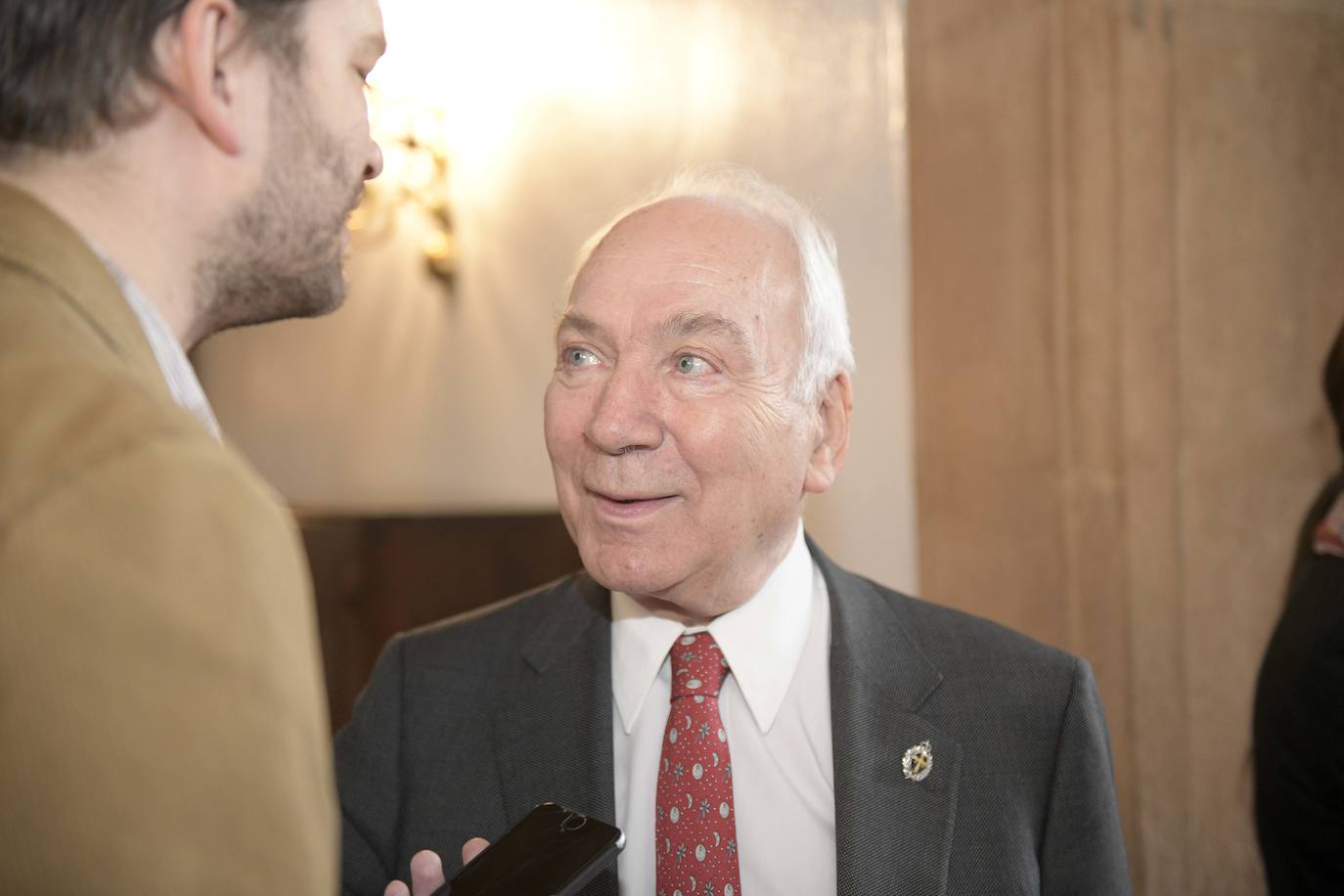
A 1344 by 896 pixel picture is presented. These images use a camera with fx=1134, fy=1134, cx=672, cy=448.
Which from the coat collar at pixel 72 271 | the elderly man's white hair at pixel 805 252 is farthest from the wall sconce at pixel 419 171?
the coat collar at pixel 72 271

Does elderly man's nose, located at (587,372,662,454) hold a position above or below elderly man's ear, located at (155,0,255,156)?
below

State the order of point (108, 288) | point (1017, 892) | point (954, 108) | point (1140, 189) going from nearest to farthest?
point (108, 288) < point (1017, 892) < point (1140, 189) < point (954, 108)

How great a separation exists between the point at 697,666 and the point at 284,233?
35.6 inches

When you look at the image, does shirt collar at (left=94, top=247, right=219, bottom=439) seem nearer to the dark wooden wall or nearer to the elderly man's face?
the elderly man's face

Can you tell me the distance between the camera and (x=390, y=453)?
4277mm

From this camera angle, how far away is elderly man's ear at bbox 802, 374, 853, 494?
179 cm

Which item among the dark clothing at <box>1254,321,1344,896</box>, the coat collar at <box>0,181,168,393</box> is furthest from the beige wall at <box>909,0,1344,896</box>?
the coat collar at <box>0,181,168,393</box>

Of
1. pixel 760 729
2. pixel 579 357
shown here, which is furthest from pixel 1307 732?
pixel 579 357

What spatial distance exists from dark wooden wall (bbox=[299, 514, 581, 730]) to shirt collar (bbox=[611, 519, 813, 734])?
67.9 inches

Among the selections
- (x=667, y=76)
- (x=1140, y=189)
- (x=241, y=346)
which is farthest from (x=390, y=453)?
(x=1140, y=189)

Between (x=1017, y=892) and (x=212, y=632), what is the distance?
49.1 inches

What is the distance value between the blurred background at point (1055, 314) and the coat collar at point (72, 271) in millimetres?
2028

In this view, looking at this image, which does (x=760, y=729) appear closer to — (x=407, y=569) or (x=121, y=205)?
(x=121, y=205)

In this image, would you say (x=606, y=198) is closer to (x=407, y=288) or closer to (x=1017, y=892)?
(x=407, y=288)
